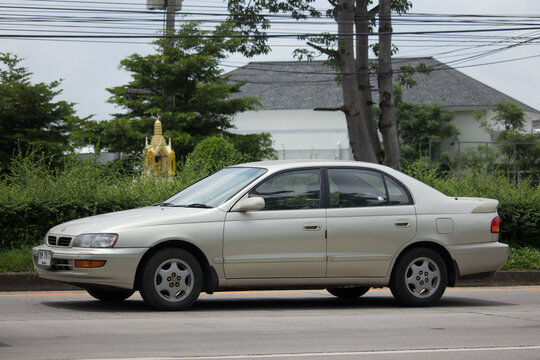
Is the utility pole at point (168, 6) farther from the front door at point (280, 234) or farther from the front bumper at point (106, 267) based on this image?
the front bumper at point (106, 267)

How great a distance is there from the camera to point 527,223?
599 inches

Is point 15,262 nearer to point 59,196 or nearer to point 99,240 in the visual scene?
point 59,196

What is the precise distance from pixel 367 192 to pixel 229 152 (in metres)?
16.4

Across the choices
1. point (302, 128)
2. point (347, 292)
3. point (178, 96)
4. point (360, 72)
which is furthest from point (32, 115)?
point (347, 292)

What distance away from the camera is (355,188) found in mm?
10031

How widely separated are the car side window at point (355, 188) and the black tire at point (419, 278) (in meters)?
0.71

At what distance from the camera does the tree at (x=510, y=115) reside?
58406mm

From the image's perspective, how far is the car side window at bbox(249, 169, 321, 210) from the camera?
964 cm

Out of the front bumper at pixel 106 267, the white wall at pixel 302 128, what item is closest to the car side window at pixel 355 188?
the front bumper at pixel 106 267

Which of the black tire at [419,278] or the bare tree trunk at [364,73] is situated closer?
the black tire at [419,278]

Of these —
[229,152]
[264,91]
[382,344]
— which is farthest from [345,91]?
[264,91]

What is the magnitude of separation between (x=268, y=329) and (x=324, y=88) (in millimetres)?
58130

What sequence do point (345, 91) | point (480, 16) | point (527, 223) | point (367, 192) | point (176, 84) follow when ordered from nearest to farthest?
point (367, 192) < point (527, 223) < point (345, 91) < point (480, 16) < point (176, 84)

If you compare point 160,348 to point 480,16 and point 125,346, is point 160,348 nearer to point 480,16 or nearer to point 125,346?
point 125,346
